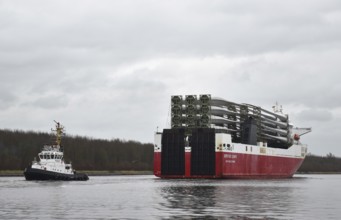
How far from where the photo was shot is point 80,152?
163500 mm

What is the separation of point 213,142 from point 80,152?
7633 centimetres

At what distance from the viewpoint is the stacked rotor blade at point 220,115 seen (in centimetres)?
9719

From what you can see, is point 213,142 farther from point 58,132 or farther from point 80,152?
point 80,152

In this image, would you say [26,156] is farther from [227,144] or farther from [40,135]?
[227,144]

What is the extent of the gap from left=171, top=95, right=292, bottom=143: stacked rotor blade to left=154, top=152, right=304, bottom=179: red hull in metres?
4.86

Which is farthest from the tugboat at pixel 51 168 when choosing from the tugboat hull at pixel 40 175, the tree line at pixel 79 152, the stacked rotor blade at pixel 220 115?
the tree line at pixel 79 152

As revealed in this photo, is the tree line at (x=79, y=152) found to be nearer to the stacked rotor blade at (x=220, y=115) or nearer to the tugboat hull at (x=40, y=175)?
the stacked rotor blade at (x=220, y=115)

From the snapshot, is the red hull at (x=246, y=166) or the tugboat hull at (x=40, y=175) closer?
the tugboat hull at (x=40, y=175)

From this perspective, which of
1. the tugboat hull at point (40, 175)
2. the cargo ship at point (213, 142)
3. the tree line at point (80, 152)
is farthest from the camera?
the tree line at point (80, 152)

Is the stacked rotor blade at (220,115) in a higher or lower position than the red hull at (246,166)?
higher

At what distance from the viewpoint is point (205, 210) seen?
31.6 metres

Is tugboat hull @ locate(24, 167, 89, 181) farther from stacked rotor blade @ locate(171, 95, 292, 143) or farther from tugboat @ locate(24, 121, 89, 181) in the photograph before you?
stacked rotor blade @ locate(171, 95, 292, 143)

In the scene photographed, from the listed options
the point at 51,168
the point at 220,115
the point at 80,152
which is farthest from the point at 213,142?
the point at 80,152

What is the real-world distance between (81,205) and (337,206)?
603 inches
